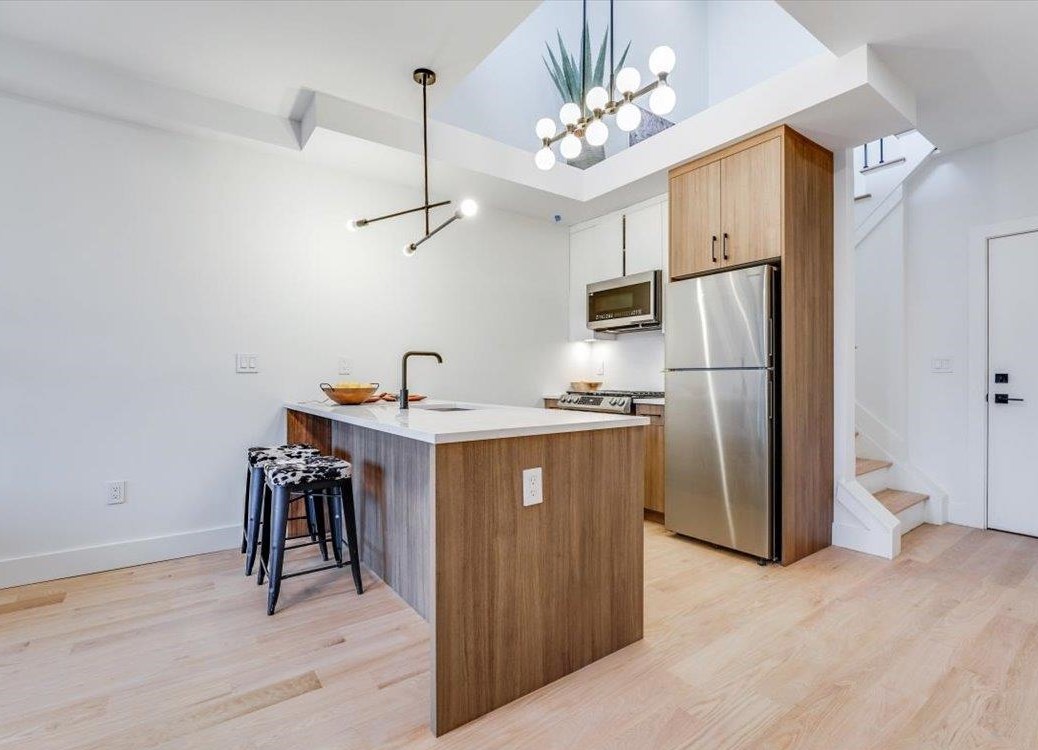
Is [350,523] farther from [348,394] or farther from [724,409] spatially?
[724,409]

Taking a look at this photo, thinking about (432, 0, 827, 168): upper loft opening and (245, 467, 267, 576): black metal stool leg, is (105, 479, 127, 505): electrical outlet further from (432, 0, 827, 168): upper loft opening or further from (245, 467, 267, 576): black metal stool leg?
(432, 0, 827, 168): upper loft opening

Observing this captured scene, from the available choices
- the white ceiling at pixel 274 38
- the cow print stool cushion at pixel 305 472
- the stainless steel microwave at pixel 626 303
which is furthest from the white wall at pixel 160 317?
the stainless steel microwave at pixel 626 303

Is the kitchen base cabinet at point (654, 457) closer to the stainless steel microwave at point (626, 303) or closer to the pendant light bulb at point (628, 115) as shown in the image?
the stainless steel microwave at point (626, 303)

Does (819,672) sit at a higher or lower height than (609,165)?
lower

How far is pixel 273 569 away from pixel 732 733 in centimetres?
180

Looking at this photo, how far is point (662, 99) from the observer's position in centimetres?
204

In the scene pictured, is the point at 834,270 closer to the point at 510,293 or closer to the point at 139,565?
the point at 510,293

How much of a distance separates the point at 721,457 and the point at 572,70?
321cm

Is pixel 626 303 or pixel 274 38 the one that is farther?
pixel 626 303

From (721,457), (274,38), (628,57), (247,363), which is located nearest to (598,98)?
(274,38)

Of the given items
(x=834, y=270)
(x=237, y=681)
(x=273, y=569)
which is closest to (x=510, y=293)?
(x=834, y=270)

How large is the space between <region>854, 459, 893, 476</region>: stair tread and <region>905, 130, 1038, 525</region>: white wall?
21cm

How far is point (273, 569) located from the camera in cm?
216

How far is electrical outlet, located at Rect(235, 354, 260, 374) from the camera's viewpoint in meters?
3.08
